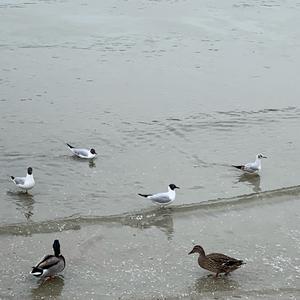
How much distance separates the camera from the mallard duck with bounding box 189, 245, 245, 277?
8.83 m

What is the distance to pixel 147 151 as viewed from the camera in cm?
1447

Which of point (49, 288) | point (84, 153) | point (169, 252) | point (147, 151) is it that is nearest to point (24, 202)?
point (84, 153)

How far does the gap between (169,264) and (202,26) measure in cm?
1876

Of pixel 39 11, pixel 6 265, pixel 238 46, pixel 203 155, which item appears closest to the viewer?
pixel 6 265

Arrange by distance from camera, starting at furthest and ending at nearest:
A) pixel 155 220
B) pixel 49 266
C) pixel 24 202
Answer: pixel 24 202 → pixel 155 220 → pixel 49 266

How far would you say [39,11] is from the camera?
1131 inches

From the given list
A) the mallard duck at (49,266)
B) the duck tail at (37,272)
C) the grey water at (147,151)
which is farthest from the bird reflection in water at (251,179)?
the duck tail at (37,272)

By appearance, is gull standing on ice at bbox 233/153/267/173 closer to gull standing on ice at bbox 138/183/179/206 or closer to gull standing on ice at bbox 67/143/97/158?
gull standing on ice at bbox 138/183/179/206

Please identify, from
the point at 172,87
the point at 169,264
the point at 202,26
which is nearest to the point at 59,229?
the point at 169,264

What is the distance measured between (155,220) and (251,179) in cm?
284

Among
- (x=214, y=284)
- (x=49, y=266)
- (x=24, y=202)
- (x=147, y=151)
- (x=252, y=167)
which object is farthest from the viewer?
(x=147, y=151)

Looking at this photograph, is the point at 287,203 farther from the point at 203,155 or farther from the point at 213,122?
the point at 213,122

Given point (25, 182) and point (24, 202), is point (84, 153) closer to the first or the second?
point (25, 182)

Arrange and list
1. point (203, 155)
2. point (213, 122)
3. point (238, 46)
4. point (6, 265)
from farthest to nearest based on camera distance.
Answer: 1. point (238, 46)
2. point (213, 122)
3. point (203, 155)
4. point (6, 265)
